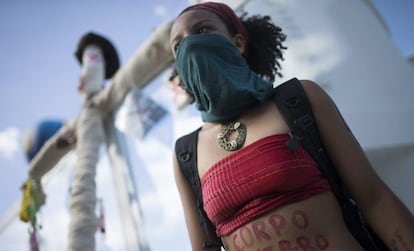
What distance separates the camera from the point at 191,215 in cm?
73

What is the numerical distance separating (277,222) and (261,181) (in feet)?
0.26

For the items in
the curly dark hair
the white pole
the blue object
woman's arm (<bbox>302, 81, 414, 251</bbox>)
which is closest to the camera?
woman's arm (<bbox>302, 81, 414, 251</bbox>)

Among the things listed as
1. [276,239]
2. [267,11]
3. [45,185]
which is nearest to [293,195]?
[276,239]

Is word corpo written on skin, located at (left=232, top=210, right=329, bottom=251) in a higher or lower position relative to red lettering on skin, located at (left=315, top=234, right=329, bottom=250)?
higher

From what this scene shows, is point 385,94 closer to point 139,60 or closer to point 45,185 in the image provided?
point 139,60

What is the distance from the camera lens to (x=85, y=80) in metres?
2.43

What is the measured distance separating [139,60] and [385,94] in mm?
1484

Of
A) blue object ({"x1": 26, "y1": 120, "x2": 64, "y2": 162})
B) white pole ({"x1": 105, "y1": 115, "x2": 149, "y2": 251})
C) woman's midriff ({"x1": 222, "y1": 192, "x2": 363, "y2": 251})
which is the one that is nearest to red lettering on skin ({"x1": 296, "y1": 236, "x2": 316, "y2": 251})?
woman's midriff ({"x1": 222, "y1": 192, "x2": 363, "y2": 251})

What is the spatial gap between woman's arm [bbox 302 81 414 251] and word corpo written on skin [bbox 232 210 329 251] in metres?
0.10

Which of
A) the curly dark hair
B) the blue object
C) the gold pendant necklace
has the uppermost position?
the blue object

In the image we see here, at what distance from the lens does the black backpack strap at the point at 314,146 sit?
1.65 feet

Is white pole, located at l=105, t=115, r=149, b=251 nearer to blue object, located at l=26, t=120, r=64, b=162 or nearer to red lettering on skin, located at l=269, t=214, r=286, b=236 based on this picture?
blue object, located at l=26, t=120, r=64, b=162

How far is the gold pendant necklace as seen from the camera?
0.62 meters

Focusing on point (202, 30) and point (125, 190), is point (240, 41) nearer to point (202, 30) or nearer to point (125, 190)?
point (202, 30)
